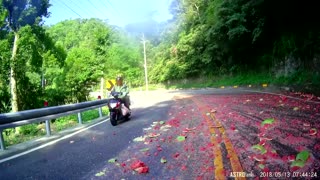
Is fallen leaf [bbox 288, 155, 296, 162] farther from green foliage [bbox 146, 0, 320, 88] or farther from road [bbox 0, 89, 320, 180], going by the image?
green foliage [bbox 146, 0, 320, 88]

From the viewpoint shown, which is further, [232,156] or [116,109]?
[116,109]

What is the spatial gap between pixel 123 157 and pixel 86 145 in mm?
1931

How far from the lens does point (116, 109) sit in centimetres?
1079

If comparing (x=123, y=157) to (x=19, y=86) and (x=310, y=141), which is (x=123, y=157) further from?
(x=19, y=86)

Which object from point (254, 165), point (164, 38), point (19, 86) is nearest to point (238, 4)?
point (19, 86)

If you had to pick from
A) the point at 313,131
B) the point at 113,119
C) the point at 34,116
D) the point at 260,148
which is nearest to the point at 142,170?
the point at 260,148

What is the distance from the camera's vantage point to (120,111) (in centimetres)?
1109

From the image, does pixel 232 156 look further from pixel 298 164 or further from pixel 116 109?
pixel 116 109

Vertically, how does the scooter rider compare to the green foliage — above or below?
below

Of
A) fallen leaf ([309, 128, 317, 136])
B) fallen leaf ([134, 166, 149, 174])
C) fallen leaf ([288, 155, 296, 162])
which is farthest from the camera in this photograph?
fallen leaf ([309, 128, 317, 136])

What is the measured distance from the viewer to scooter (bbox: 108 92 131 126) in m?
10.7

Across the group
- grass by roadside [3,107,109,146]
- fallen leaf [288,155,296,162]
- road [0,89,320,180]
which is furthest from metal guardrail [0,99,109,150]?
fallen leaf [288,155,296,162]

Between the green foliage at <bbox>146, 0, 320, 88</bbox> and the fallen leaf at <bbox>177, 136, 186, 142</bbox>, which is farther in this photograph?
the green foliage at <bbox>146, 0, 320, 88</bbox>

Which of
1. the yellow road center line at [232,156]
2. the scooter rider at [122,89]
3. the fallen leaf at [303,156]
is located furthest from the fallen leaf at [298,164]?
the scooter rider at [122,89]
